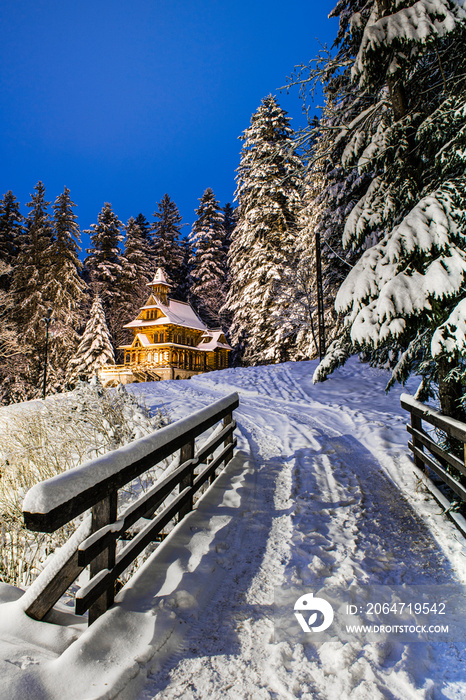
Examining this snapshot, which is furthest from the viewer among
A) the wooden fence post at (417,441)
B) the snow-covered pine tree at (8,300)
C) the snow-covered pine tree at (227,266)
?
the snow-covered pine tree at (227,266)

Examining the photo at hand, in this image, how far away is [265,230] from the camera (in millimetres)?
30453

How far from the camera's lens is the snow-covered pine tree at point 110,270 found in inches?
1534

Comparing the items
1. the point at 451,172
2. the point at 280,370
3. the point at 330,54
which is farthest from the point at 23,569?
the point at 280,370

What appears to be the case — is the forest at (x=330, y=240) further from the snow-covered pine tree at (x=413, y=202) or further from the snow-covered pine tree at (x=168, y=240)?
the snow-covered pine tree at (x=168, y=240)

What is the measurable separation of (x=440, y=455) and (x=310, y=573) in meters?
2.11

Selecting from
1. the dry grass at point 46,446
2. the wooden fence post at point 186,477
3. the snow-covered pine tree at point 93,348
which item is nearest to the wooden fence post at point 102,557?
the wooden fence post at point 186,477

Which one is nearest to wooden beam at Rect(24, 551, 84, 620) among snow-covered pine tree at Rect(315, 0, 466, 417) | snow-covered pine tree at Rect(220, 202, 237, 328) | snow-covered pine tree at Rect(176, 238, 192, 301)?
snow-covered pine tree at Rect(315, 0, 466, 417)

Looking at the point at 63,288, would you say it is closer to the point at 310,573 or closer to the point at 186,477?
the point at 186,477

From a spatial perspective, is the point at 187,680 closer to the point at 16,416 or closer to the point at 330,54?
the point at 16,416

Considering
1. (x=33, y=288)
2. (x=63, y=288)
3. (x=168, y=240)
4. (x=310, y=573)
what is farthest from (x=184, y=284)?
(x=310, y=573)

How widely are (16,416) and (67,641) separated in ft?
17.9

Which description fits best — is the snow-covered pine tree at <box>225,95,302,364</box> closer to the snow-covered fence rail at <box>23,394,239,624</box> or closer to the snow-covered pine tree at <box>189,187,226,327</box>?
the snow-covered pine tree at <box>189,187,226,327</box>

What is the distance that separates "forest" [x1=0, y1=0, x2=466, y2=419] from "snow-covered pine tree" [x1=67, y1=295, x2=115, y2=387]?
4.9 inches

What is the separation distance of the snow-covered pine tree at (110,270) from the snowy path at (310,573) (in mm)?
35384
